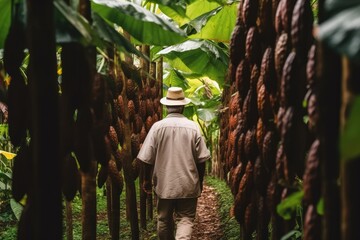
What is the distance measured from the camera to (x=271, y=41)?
51.6 inches

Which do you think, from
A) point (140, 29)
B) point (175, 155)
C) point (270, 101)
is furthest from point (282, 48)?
point (175, 155)

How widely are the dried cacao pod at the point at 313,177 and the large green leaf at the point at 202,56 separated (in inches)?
132

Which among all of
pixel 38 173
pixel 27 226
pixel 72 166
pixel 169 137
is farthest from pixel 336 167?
pixel 169 137

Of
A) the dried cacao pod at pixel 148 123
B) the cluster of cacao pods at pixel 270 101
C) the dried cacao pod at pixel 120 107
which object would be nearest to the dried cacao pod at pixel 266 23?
the cluster of cacao pods at pixel 270 101

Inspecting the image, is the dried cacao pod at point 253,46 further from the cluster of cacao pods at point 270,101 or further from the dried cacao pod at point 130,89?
the dried cacao pod at point 130,89

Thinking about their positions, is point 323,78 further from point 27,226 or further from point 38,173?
point 27,226

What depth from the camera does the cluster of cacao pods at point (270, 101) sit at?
3.15ft

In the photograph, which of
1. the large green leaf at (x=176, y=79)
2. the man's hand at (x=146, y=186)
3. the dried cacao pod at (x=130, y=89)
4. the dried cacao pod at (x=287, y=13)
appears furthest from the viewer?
the large green leaf at (x=176, y=79)

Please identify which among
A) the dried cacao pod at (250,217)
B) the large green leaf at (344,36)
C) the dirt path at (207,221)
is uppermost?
the large green leaf at (344,36)

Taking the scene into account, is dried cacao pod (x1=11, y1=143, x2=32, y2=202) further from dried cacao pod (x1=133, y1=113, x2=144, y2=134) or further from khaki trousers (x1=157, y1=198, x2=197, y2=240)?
dried cacao pod (x1=133, y1=113, x2=144, y2=134)

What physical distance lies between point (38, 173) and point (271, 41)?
81 centimetres

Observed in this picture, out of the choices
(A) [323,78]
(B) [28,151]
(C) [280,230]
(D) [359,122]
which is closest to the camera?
(D) [359,122]

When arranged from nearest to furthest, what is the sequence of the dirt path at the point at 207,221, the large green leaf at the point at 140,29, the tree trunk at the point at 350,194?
the tree trunk at the point at 350,194, the large green leaf at the point at 140,29, the dirt path at the point at 207,221

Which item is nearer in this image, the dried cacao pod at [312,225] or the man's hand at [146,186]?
the dried cacao pod at [312,225]
